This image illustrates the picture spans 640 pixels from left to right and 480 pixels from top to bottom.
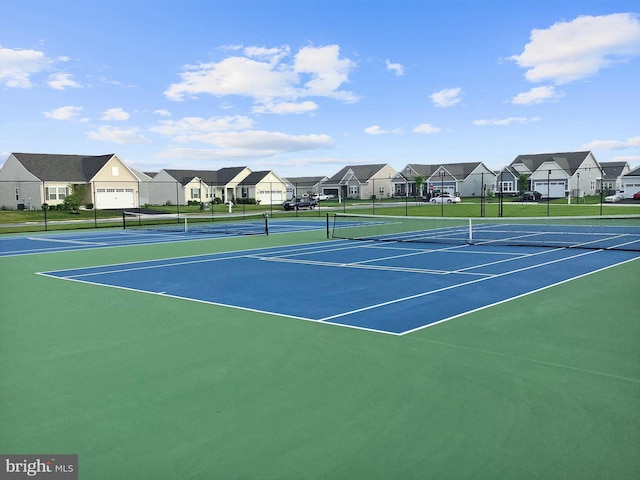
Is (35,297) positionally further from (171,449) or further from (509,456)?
(509,456)

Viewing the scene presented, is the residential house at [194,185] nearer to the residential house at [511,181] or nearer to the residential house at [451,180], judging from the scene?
the residential house at [451,180]

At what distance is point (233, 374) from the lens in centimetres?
564

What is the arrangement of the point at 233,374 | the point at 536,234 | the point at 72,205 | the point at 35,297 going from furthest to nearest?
the point at 72,205, the point at 536,234, the point at 35,297, the point at 233,374

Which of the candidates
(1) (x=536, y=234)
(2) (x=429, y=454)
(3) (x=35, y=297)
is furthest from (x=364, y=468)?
(1) (x=536, y=234)

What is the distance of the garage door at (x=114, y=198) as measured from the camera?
176 ft

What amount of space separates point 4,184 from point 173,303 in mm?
51489

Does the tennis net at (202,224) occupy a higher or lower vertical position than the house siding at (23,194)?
lower

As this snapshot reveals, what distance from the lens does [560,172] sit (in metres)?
70.8

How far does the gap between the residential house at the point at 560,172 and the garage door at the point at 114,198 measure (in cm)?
4793

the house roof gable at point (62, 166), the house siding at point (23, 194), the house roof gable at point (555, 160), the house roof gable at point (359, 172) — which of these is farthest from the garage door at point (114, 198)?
the house roof gable at point (555, 160)

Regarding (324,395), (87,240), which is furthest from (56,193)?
(324,395)

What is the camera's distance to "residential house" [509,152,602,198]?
69.6m

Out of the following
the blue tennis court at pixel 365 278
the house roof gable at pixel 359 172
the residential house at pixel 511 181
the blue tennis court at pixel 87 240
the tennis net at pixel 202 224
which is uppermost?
the house roof gable at pixel 359 172

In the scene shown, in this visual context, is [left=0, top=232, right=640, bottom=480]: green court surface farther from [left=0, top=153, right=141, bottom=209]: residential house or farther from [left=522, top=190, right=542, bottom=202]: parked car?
[left=522, top=190, right=542, bottom=202]: parked car
